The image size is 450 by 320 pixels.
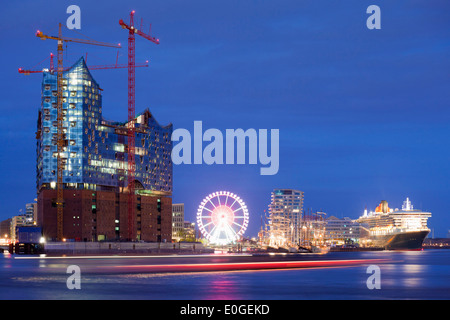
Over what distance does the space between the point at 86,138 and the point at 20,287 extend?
158018 mm

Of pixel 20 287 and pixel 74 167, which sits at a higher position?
pixel 74 167

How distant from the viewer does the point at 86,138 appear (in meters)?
197

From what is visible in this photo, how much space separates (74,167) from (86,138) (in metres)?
9.56

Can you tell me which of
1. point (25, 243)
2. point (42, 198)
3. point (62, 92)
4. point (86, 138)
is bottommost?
point (25, 243)

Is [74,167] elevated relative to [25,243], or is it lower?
elevated
